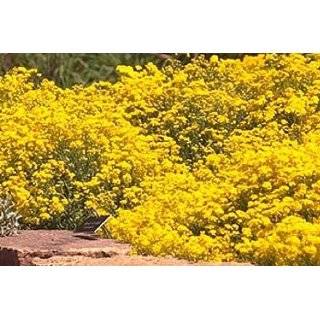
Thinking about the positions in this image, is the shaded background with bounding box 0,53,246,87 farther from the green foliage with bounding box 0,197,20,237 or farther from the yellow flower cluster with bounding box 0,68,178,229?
the green foliage with bounding box 0,197,20,237

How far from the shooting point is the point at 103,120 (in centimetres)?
493

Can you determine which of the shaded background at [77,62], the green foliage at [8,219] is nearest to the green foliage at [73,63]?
the shaded background at [77,62]

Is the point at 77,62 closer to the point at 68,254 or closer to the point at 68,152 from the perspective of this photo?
the point at 68,152

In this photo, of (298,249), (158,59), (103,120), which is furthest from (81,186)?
(298,249)

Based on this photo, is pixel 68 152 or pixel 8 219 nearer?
pixel 8 219

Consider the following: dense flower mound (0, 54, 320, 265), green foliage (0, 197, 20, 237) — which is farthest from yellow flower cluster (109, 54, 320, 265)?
green foliage (0, 197, 20, 237)

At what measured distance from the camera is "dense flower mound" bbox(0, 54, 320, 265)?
4.58 meters

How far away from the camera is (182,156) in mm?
4832

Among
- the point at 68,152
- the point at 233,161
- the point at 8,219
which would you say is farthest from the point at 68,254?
the point at 233,161

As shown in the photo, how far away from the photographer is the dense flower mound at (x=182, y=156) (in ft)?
15.0

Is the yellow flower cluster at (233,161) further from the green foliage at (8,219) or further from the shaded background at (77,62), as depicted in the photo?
the green foliage at (8,219)
